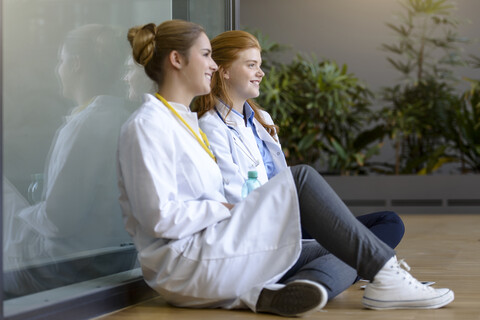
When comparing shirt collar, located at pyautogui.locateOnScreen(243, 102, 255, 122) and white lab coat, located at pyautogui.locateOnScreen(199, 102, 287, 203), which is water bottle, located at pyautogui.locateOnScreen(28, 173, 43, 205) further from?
shirt collar, located at pyautogui.locateOnScreen(243, 102, 255, 122)

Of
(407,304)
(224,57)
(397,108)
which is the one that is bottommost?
(397,108)

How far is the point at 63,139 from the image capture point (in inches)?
81.4

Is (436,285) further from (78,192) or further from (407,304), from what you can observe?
(78,192)

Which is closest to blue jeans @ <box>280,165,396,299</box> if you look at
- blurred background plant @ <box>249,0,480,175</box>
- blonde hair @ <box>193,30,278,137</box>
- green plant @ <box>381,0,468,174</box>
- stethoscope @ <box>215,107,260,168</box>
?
stethoscope @ <box>215,107,260,168</box>

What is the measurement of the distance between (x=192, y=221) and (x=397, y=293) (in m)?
0.58

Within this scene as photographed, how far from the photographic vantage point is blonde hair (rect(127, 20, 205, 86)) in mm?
2027

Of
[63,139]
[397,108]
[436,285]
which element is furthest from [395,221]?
[397,108]

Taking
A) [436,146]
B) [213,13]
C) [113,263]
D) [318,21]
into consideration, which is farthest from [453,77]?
[113,263]

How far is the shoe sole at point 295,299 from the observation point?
1821 mm

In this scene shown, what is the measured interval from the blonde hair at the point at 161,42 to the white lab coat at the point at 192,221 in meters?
0.15

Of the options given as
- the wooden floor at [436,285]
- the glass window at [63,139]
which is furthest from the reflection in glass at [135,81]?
the wooden floor at [436,285]

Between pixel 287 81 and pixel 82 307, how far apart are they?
5972 millimetres

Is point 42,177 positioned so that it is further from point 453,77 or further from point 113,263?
point 453,77

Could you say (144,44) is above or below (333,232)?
above
